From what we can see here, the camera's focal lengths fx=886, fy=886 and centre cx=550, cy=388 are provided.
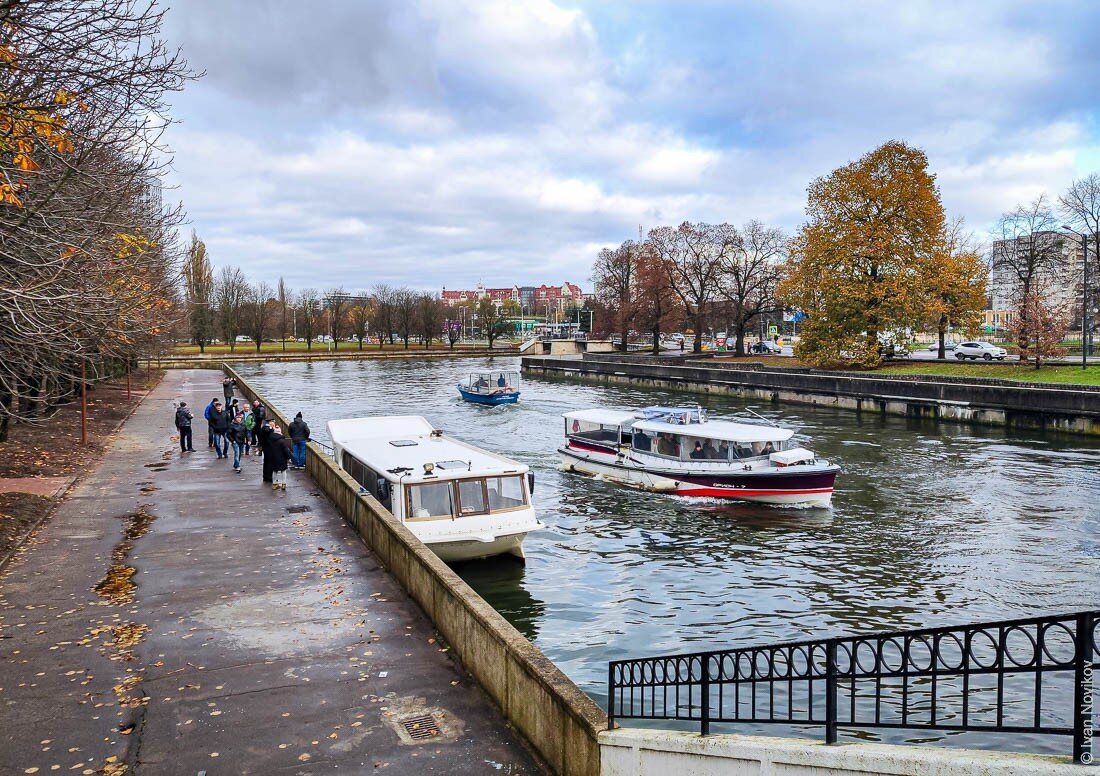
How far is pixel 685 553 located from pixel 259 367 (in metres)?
97.2

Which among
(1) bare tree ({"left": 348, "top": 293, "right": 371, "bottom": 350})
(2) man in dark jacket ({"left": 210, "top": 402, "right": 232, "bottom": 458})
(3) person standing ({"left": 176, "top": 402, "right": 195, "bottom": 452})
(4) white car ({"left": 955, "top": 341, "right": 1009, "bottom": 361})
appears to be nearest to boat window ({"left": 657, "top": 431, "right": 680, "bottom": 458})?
(2) man in dark jacket ({"left": 210, "top": 402, "right": 232, "bottom": 458})

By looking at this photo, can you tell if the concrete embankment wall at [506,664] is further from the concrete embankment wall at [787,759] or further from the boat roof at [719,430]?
the boat roof at [719,430]

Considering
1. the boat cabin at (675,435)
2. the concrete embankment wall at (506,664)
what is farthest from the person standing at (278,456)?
the boat cabin at (675,435)

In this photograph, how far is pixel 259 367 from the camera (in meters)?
110

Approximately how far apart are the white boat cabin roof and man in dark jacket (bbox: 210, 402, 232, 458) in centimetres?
344

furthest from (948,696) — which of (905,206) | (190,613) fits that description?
(905,206)

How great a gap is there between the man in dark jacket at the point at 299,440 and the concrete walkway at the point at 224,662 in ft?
22.0

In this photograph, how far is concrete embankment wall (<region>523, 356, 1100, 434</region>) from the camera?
41.9 m

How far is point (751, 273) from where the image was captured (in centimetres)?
9044

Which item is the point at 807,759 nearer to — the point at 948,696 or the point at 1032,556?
the point at 948,696

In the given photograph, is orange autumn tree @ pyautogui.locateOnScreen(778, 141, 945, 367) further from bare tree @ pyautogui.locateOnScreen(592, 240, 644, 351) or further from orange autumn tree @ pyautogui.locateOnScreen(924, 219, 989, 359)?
bare tree @ pyautogui.locateOnScreen(592, 240, 644, 351)

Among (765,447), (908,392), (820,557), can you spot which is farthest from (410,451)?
(908,392)

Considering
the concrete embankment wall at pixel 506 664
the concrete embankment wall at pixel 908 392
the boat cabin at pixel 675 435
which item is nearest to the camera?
the concrete embankment wall at pixel 506 664

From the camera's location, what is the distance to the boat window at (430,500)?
18.8m
